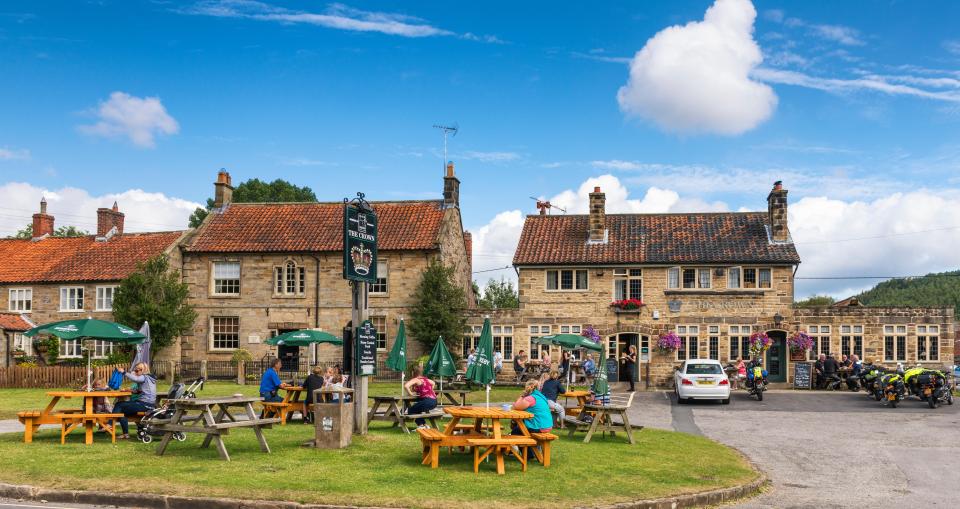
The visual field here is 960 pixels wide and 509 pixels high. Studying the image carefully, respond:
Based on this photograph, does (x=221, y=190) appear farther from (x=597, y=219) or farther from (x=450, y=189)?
(x=597, y=219)

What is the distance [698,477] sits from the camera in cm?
1320

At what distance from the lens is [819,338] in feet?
119


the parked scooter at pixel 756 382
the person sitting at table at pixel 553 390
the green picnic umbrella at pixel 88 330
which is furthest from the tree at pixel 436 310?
the person sitting at table at pixel 553 390

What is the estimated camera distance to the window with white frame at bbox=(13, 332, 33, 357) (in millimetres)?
39875

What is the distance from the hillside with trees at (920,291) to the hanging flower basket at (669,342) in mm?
93797

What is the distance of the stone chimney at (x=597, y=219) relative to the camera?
39344 mm

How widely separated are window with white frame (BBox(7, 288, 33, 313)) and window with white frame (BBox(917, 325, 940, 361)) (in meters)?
41.5

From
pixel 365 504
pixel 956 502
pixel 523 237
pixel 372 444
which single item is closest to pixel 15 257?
pixel 523 237

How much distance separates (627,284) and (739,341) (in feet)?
17.6

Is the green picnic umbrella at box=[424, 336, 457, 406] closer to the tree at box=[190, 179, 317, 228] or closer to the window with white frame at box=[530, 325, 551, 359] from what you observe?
the window with white frame at box=[530, 325, 551, 359]

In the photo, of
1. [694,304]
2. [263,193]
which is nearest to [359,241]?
[694,304]

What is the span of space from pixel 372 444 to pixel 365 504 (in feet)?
16.3

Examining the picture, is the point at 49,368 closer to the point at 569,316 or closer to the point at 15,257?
the point at 15,257

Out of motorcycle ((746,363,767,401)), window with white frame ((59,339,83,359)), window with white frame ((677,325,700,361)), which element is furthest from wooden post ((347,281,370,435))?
window with white frame ((59,339,83,359))
